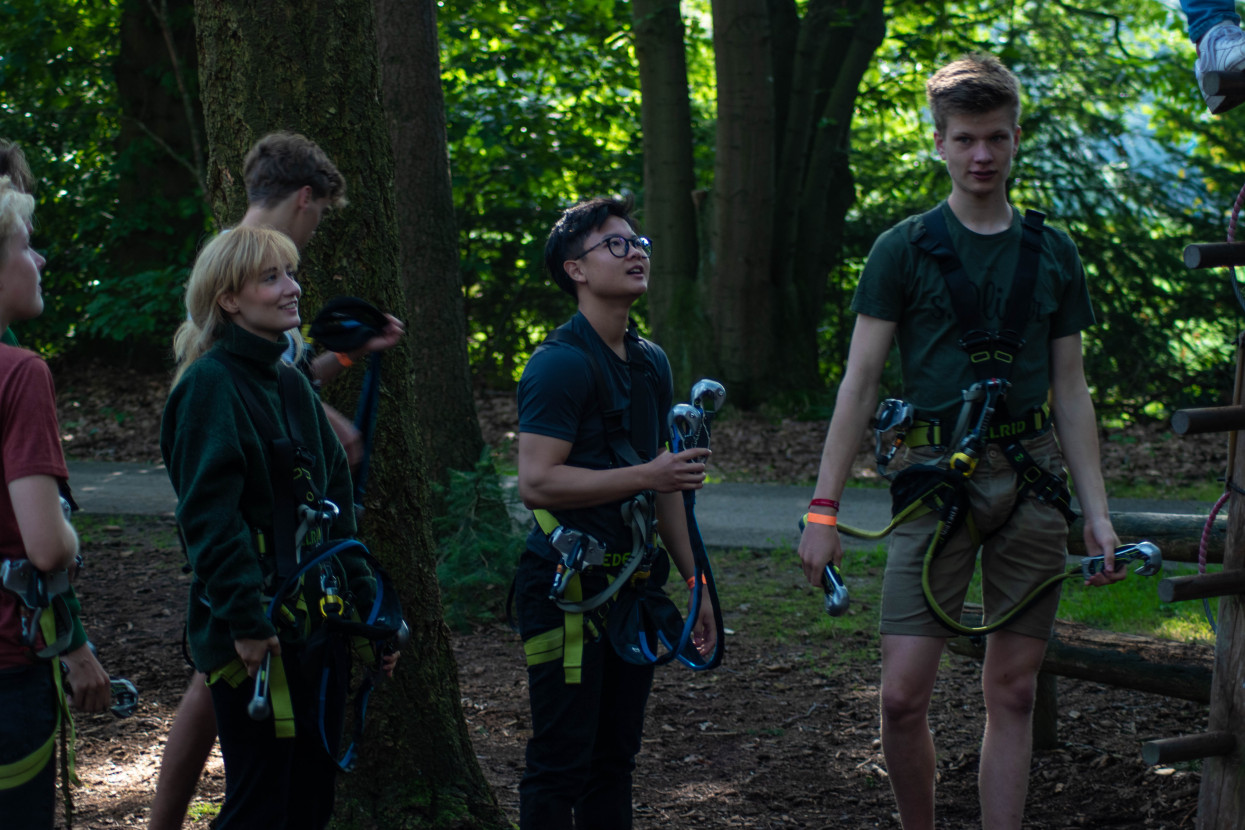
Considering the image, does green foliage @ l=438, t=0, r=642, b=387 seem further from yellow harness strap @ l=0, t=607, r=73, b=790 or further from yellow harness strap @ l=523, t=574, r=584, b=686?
yellow harness strap @ l=0, t=607, r=73, b=790

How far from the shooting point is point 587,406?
10.3 ft

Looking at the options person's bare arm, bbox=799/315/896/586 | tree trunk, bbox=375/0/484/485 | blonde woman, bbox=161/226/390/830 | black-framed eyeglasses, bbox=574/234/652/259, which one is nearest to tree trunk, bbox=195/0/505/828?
blonde woman, bbox=161/226/390/830

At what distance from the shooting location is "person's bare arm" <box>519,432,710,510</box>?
118 inches

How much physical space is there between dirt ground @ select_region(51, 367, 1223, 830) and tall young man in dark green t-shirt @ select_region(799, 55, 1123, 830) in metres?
0.93

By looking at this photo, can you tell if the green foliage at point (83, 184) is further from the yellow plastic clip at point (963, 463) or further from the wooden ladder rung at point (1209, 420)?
the wooden ladder rung at point (1209, 420)

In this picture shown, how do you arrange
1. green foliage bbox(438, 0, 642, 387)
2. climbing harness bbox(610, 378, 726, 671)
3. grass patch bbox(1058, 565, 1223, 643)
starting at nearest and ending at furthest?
1. climbing harness bbox(610, 378, 726, 671)
2. grass patch bbox(1058, 565, 1223, 643)
3. green foliage bbox(438, 0, 642, 387)

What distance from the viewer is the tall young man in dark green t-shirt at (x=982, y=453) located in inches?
131

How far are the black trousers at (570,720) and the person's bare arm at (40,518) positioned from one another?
1.13 metres

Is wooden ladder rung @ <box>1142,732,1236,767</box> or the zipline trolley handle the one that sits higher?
the zipline trolley handle

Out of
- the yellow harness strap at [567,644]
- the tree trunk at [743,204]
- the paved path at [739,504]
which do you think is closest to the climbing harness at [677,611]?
the yellow harness strap at [567,644]

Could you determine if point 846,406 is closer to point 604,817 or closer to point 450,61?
point 604,817

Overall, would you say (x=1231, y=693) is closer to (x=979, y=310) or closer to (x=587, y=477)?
(x=979, y=310)

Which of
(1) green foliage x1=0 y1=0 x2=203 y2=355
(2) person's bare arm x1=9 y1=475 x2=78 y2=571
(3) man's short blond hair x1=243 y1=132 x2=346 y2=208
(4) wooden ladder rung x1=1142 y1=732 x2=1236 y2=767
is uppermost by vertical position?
(1) green foliage x1=0 y1=0 x2=203 y2=355

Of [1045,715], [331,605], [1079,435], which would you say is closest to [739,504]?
[1045,715]
